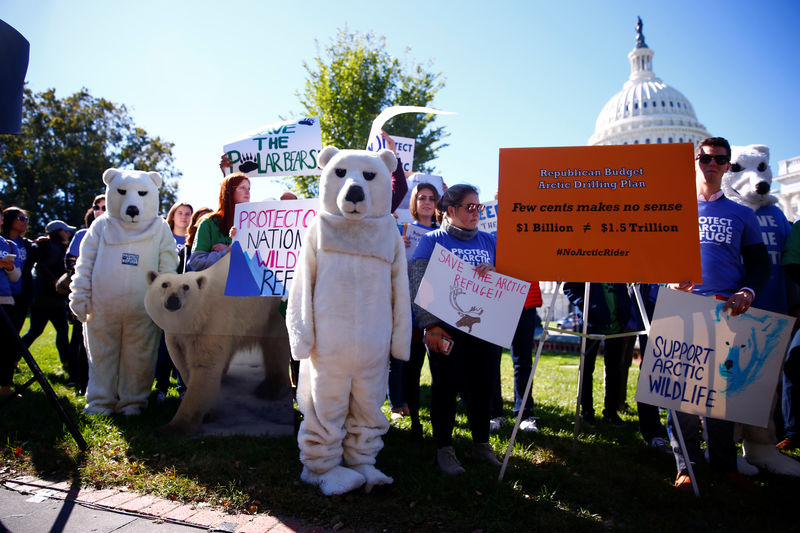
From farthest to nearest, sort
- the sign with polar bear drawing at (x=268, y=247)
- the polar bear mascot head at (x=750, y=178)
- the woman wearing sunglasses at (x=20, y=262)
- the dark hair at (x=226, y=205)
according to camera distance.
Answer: the woman wearing sunglasses at (x=20, y=262), the dark hair at (x=226, y=205), the polar bear mascot head at (x=750, y=178), the sign with polar bear drawing at (x=268, y=247)

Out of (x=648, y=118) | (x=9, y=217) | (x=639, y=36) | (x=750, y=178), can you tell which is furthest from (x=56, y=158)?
(x=639, y=36)

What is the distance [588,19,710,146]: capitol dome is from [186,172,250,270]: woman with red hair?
290ft

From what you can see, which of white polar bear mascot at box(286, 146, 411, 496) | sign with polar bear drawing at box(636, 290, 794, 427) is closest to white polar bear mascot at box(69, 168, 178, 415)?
A: white polar bear mascot at box(286, 146, 411, 496)

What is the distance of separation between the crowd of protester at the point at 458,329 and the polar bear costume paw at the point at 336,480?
0.68m

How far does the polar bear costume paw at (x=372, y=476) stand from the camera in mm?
3053

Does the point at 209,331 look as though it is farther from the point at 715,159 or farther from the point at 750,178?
the point at 750,178

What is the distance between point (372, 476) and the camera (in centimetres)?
308

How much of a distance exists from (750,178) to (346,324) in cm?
375

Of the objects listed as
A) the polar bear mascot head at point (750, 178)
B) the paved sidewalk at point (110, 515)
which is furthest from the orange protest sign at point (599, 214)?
the paved sidewalk at point (110, 515)

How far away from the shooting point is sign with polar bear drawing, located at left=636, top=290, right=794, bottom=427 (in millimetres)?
3244

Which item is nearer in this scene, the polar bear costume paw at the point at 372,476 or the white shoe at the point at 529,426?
the polar bear costume paw at the point at 372,476

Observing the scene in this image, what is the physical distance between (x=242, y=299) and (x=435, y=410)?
5.97 feet

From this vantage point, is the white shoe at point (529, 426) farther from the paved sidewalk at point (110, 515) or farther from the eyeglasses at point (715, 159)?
the eyeglasses at point (715, 159)

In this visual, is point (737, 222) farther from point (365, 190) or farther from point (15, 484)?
point (15, 484)
